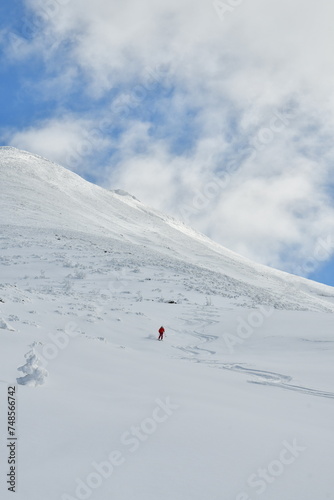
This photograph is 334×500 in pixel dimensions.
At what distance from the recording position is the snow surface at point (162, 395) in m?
3.31

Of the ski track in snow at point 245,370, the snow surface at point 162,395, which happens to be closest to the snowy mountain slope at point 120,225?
the snow surface at point 162,395

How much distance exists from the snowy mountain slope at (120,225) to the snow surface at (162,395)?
8.69 meters

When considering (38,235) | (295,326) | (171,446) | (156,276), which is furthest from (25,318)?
(38,235)

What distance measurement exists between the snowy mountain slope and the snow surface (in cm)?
869

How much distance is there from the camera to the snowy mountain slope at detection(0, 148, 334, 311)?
121 ft

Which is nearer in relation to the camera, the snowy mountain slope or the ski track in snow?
the ski track in snow

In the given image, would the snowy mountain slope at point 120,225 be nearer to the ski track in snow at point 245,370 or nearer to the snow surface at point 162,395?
the snow surface at point 162,395

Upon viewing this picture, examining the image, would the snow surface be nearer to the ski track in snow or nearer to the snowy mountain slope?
the ski track in snow

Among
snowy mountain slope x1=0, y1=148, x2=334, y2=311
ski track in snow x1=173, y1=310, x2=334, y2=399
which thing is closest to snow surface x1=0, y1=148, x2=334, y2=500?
ski track in snow x1=173, y1=310, x2=334, y2=399

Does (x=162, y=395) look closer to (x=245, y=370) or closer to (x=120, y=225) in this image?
Result: (x=245, y=370)

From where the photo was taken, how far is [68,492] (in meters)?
3.00

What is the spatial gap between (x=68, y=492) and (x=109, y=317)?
42.9 ft

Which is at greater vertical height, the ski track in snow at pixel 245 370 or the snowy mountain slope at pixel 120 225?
the snowy mountain slope at pixel 120 225

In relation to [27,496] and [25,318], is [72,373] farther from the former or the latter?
[25,318]
